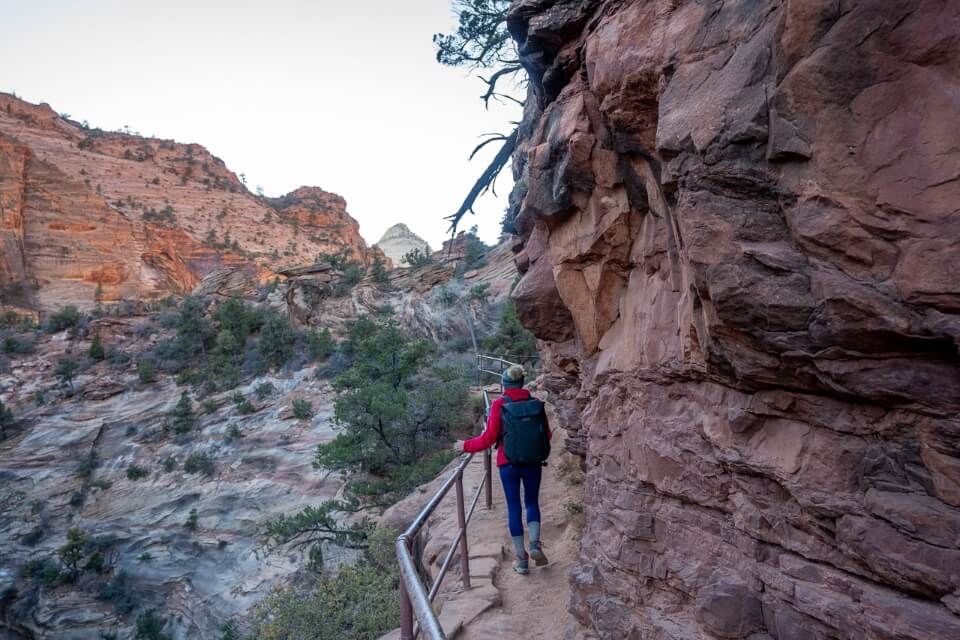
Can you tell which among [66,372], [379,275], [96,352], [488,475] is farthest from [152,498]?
[379,275]

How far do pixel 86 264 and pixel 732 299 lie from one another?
39018 mm

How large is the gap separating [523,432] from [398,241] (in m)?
83.0

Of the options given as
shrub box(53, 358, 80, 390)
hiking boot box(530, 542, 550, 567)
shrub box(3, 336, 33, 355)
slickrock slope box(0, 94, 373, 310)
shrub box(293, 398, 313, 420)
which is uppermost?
slickrock slope box(0, 94, 373, 310)

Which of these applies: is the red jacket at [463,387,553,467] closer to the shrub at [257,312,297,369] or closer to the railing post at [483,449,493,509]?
the railing post at [483,449,493,509]

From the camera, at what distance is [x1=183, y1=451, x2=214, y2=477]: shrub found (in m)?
13.3

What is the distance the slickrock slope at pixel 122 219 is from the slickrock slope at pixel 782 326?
28.3 m

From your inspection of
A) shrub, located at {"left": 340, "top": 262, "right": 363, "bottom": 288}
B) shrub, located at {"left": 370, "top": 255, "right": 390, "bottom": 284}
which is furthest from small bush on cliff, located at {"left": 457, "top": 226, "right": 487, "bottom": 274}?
shrub, located at {"left": 340, "top": 262, "right": 363, "bottom": 288}

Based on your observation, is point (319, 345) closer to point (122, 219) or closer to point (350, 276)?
point (350, 276)

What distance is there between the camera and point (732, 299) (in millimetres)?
2039

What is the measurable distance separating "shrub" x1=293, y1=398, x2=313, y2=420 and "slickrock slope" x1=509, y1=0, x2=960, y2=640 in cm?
1202

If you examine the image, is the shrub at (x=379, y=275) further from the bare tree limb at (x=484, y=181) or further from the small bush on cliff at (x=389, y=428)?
the bare tree limb at (x=484, y=181)

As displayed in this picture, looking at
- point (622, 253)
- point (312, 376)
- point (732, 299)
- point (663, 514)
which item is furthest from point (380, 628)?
point (312, 376)

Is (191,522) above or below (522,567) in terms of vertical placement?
below

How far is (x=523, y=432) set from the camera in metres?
3.81
